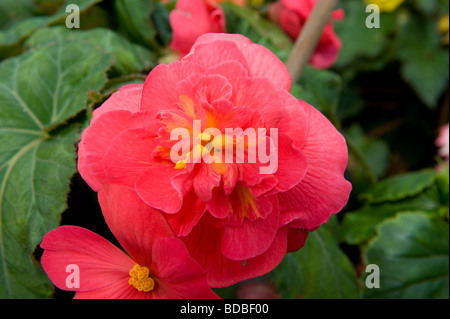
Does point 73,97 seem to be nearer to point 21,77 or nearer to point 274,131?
point 21,77

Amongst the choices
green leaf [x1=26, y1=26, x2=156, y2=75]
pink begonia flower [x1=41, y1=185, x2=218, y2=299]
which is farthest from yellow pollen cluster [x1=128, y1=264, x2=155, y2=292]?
green leaf [x1=26, y1=26, x2=156, y2=75]

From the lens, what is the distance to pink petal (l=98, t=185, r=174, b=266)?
0.27m

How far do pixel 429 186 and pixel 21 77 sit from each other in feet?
1.89

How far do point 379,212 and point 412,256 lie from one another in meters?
0.11

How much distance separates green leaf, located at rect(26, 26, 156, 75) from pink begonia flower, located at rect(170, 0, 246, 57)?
0.04 meters

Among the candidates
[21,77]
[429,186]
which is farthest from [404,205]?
[21,77]

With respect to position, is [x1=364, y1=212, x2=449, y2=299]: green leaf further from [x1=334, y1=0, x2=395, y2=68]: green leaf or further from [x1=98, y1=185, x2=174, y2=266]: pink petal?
[x1=334, y1=0, x2=395, y2=68]: green leaf

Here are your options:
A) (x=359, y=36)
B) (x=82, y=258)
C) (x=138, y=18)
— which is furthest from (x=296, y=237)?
(x=359, y=36)

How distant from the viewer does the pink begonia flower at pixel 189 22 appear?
1.55ft

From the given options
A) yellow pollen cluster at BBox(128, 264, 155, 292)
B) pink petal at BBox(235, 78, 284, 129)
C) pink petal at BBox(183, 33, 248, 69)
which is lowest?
yellow pollen cluster at BBox(128, 264, 155, 292)

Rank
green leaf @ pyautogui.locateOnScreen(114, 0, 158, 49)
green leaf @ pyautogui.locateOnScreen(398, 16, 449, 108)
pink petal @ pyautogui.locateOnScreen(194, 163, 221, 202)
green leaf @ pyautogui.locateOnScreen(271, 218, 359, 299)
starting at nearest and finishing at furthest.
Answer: pink petal @ pyautogui.locateOnScreen(194, 163, 221, 202)
green leaf @ pyautogui.locateOnScreen(271, 218, 359, 299)
green leaf @ pyautogui.locateOnScreen(114, 0, 158, 49)
green leaf @ pyautogui.locateOnScreen(398, 16, 449, 108)

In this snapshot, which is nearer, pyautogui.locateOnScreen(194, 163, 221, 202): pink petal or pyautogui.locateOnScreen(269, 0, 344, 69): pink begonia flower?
pyautogui.locateOnScreen(194, 163, 221, 202): pink petal

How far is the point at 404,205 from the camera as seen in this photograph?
64 cm

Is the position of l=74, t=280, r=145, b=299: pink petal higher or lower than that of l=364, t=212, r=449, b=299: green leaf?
higher
